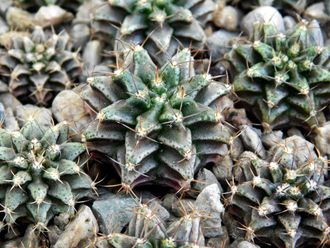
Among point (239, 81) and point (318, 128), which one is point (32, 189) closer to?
point (239, 81)

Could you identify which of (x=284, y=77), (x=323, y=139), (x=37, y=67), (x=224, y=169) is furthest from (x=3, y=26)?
(x=323, y=139)

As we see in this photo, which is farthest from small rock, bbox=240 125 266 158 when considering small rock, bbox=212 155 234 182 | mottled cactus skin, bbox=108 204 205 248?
mottled cactus skin, bbox=108 204 205 248

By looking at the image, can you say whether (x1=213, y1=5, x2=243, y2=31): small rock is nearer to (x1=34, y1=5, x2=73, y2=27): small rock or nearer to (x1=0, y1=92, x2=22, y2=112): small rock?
(x1=34, y1=5, x2=73, y2=27): small rock

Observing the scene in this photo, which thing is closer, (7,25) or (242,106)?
(242,106)

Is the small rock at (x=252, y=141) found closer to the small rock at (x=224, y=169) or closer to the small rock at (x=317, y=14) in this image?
the small rock at (x=224, y=169)

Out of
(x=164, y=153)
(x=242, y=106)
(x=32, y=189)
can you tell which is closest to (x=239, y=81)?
(x=242, y=106)
